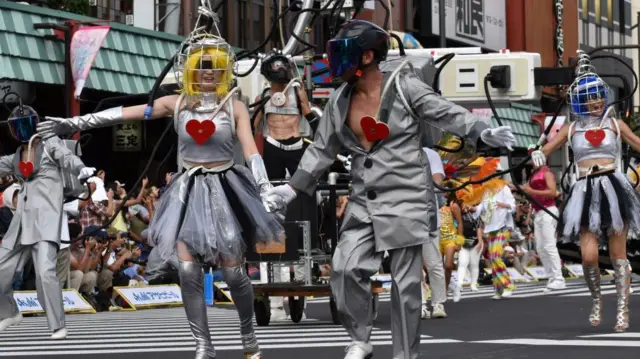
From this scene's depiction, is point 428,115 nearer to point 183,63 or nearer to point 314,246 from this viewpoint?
point 183,63

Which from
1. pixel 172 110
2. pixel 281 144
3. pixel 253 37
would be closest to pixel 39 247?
pixel 281 144

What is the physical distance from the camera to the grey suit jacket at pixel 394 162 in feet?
30.0

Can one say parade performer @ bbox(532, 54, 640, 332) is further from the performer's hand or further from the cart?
the performer's hand

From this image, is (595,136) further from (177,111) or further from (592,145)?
(177,111)

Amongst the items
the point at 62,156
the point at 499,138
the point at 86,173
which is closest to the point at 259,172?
the point at 499,138

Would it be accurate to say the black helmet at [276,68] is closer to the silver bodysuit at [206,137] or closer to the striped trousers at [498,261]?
the silver bodysuit at [206,137]

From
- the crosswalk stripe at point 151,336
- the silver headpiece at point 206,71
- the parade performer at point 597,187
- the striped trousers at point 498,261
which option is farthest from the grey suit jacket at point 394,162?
the striped trousers at point 498,261

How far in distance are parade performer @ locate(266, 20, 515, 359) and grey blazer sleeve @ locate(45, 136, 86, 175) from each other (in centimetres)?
459

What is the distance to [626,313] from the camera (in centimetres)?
1338

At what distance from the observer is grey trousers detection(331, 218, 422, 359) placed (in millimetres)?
9172

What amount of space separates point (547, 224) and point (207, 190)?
14.1m

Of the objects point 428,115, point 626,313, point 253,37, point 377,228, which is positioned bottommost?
point 626,313

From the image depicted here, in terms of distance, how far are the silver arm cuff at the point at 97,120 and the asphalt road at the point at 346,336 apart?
197cm

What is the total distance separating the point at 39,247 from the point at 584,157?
472 cm
